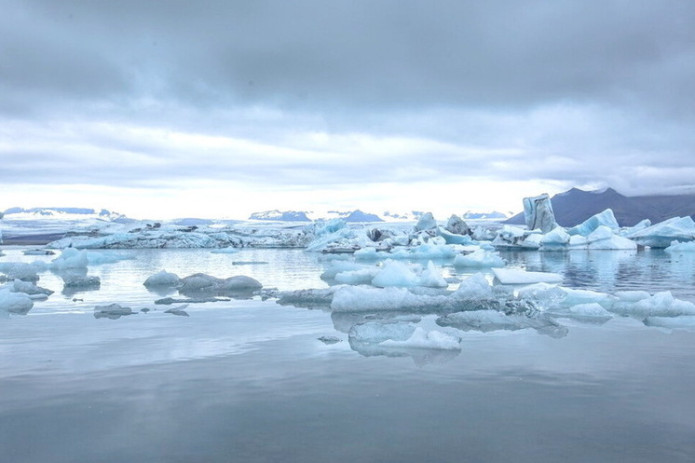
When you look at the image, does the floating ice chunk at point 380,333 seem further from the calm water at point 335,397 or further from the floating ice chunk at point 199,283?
the floating ice chunk at point 199,283

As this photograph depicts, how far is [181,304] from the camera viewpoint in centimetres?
969

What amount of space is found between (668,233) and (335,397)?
119 ft

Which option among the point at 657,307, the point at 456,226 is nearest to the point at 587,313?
the point at 657,307

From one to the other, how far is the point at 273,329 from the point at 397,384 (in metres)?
2.87

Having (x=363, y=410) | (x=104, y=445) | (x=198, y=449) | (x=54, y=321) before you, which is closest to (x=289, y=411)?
(x=363, y=410)

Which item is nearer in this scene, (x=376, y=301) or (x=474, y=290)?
(x=376, y=301)

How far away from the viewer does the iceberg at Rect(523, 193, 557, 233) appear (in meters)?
39.3

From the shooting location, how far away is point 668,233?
34.7 meters

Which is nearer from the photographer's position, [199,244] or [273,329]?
[273,329]

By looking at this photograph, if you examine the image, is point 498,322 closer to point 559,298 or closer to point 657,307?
point 559,298

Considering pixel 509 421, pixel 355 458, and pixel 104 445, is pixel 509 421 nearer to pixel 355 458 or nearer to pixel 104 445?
pixel 355 458

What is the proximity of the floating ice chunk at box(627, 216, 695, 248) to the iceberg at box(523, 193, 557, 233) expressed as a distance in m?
5.29

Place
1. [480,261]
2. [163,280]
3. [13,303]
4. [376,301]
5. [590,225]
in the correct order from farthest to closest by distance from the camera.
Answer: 1. [590,225]
2. [480,261]
3. [163,280]
4. [13,303]
5. [376,301]

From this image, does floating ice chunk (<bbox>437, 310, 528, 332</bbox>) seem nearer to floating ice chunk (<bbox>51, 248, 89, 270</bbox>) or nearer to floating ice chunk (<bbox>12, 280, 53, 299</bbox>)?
floating ice chunk (<bbox>12, 280, 53, 299</bbox>)
